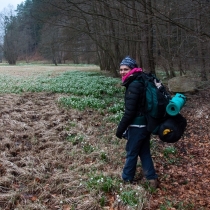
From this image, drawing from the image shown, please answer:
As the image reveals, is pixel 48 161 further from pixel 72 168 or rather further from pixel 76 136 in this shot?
pixel 76 136

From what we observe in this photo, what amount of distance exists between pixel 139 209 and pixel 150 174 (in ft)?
2.83

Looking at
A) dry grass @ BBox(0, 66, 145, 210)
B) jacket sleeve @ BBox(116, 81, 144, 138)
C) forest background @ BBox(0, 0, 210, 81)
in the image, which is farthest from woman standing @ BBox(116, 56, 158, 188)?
→ forest background @ BBox(0, 0, 210, 81)


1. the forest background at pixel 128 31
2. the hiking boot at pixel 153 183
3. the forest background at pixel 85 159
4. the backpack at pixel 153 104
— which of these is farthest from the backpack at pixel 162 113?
the forest background at pixel 128 31

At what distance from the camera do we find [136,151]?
4480 millimetres

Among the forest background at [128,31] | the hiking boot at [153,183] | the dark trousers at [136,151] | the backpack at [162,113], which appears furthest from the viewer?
the forest background at [128,31]

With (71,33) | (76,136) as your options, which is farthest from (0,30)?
(76,136)

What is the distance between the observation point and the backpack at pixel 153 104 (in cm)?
410

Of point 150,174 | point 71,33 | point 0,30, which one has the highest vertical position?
point 0,30

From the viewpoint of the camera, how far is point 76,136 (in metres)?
6.88

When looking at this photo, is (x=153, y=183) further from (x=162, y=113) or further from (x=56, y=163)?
(x=56, y=163)

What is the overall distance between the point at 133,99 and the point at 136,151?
0.96 m

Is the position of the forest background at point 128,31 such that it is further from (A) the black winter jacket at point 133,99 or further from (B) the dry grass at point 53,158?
(B) the dry grass at point 53,158

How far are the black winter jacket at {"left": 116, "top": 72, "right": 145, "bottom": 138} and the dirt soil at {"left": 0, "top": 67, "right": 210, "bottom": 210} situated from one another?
1.29 meters

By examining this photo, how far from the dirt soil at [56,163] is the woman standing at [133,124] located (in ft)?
1.71
